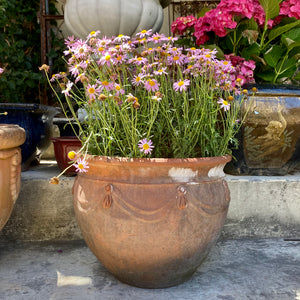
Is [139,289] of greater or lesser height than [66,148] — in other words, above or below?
below

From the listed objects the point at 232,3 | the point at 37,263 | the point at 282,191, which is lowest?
the point at 37,263

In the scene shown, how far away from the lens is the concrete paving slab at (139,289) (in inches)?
45.8

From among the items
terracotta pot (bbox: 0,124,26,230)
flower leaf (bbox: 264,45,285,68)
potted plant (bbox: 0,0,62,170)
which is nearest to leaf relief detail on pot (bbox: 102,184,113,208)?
terracotta pot (bbox: 0,124,26,230)

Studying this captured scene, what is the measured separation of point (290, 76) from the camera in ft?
6.12

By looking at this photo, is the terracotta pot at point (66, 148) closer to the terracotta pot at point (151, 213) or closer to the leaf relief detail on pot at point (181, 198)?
the terracotta pot at point (151, 213)

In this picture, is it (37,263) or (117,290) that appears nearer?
(117,290)

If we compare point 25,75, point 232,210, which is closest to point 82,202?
point 232,210

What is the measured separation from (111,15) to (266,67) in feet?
3.04

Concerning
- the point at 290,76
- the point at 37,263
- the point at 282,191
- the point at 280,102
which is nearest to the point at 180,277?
the point at 37,263

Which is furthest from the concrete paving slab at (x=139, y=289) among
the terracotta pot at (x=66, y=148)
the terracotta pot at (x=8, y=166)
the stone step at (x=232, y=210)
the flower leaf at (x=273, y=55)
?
the flower leaf at (x=273, y=55)

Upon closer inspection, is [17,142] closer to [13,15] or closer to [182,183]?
[182,183]

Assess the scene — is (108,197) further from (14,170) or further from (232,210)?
(232,210)

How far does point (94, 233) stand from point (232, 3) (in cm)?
120

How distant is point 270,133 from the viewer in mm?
1742
